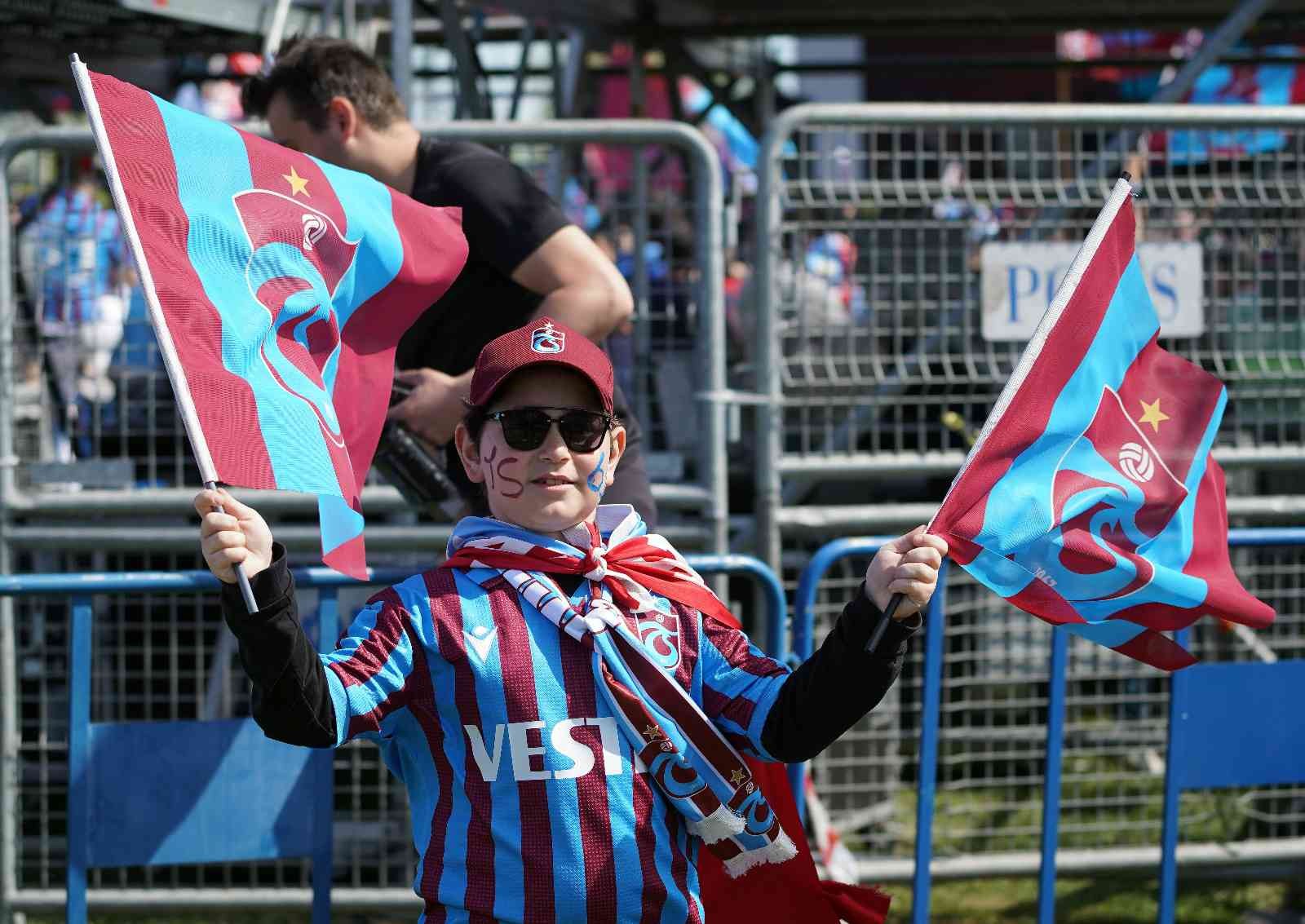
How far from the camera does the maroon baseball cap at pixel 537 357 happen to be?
262cm

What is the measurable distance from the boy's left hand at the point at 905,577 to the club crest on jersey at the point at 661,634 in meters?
0.39

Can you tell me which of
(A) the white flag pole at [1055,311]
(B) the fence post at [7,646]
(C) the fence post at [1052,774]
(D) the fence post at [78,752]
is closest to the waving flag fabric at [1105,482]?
(A) the white flag pole at [1055,311]

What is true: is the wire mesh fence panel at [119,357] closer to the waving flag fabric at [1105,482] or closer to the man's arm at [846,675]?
the waving flag fabric at [1105,482]

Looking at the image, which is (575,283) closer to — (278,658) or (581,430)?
(581,430)

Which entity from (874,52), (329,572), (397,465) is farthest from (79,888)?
(874,52)

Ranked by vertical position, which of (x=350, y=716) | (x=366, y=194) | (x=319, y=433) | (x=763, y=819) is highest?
(x=366, y=194)

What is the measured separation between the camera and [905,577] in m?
2.45

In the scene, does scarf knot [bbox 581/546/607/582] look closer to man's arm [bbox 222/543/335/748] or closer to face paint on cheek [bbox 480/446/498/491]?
face paint on cheek [bbox 480/446/498/491]

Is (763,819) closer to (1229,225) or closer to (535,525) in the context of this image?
(535,525)

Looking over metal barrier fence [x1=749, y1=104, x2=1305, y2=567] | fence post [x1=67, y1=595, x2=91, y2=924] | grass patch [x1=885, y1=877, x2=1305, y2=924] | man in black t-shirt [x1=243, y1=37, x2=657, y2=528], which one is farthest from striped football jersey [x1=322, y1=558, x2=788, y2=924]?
grass patch [x1=885, y1=877, x2=1305, y2=924]

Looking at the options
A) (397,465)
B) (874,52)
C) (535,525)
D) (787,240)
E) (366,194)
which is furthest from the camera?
(874,52)

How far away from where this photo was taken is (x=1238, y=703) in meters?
3.93

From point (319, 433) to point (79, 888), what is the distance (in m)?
1.40

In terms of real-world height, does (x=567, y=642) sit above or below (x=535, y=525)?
below
